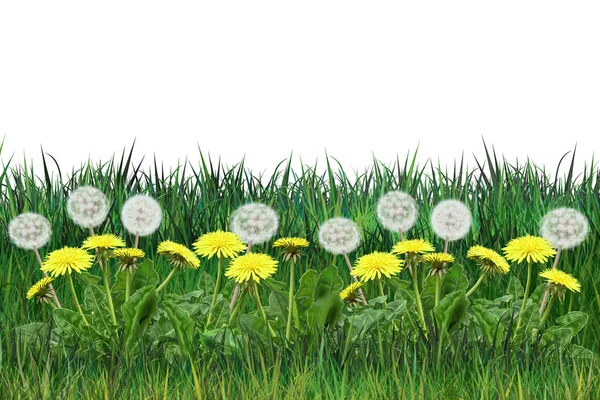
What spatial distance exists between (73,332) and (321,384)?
1.04 m

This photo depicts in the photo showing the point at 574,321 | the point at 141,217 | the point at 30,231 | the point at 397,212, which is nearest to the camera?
the point at 574,321

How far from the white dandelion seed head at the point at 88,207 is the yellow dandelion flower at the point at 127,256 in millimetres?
992

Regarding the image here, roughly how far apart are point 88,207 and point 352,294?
1768 mm

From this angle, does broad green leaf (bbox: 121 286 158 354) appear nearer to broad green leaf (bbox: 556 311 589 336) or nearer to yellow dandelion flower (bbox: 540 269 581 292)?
yellow dandelion flower (bbox: 540 269 581 292)

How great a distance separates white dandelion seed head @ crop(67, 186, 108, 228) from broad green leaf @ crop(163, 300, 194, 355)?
1256 mm

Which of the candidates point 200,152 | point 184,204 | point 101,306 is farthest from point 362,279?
point 200,152

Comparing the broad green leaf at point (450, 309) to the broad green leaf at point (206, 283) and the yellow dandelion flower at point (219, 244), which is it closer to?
the yellow dandelion flower at point (219, 244)

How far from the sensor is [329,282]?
3.07 m

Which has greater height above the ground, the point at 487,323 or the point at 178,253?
the point at 178,253

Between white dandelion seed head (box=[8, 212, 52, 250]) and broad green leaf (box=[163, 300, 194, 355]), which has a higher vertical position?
white dandelion seed head (box=[8, 212, 52, 250])

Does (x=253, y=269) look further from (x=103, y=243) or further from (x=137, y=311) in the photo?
(x=103, y=243)

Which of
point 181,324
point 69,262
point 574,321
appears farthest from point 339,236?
point 69,262

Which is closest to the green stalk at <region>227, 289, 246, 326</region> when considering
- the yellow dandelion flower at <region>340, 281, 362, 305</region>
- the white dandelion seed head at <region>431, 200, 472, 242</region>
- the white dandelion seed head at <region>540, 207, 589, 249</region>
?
the yellow dandelion flower at <region>340, 281, 362, 305</region>

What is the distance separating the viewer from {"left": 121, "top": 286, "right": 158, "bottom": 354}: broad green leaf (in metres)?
2.95
